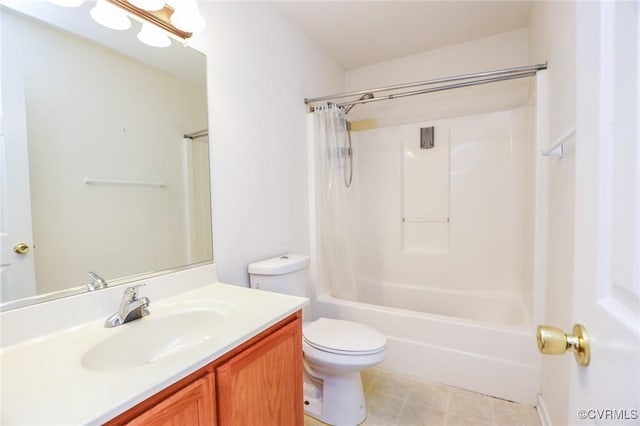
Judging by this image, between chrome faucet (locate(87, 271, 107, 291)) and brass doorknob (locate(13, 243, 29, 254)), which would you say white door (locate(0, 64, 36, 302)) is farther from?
chrome faucet (locate(87, 271, 107, 291))

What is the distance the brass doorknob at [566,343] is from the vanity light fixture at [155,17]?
1524mm

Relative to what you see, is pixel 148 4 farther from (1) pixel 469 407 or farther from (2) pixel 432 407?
(1) pixel 469 407

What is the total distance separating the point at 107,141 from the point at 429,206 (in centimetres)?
234

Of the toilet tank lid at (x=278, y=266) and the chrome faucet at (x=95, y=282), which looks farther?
the toilet tank lid at (x=278, y=266)

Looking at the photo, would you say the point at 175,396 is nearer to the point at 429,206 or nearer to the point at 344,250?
the point at 344,250

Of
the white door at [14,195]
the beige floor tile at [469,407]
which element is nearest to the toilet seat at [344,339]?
the beige floor tile at [469,407]

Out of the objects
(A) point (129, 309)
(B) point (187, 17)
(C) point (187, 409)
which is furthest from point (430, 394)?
(B) point (187, 17)

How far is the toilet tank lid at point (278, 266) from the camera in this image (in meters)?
1.55

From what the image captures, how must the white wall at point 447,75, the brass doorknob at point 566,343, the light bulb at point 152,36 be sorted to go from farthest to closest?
the white wall at point 447,75 < the light bulb at point 152,36 < the brass doorknob at point 566,343

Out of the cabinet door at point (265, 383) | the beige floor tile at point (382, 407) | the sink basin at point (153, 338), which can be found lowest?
the beige floor tile at point (382, 407)

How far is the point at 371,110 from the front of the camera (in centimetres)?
282

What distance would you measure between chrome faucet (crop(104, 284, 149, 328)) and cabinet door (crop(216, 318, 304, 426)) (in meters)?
0.41

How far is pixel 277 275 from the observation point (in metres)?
1.57

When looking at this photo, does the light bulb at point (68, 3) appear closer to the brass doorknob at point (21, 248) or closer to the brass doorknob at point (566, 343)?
the brass doorknob at point (21, 248)
